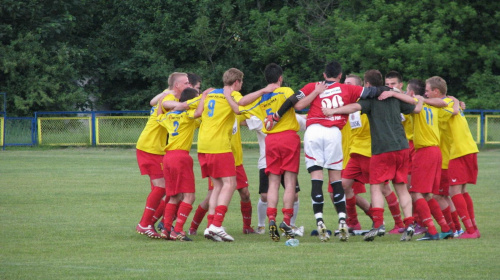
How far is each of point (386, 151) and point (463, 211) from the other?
1.36 meters

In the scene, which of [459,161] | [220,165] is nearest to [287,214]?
[220,165]

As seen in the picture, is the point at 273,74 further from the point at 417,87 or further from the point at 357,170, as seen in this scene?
the point at 417,87

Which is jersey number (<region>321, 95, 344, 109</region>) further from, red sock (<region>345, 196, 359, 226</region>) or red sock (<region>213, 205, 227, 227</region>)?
red sock (<region>213, 205, 227, 227</region>)

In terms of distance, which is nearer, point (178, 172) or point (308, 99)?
point (308, 99)

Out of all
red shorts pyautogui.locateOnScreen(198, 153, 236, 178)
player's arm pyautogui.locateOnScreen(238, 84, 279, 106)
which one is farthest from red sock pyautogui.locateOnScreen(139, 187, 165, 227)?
player's arm pyautogui.locateOnScreen(238, 84, 279, 106)

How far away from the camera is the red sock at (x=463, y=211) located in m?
9.67

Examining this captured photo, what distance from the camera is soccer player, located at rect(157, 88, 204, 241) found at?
31.4 feet

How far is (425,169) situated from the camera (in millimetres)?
9461

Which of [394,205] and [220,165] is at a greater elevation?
[220,165]

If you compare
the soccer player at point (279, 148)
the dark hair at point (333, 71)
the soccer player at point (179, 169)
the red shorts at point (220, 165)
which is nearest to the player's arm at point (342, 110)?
the dark hair at point (333, 71)

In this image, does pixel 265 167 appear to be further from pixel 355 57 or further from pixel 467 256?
pixel 355 57

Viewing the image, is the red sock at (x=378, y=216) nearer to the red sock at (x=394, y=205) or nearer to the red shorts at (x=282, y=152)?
the red sock at (x=394, y=205)

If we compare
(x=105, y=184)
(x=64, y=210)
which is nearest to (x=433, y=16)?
(x=105, y=184)

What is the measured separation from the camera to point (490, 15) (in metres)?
38.2
